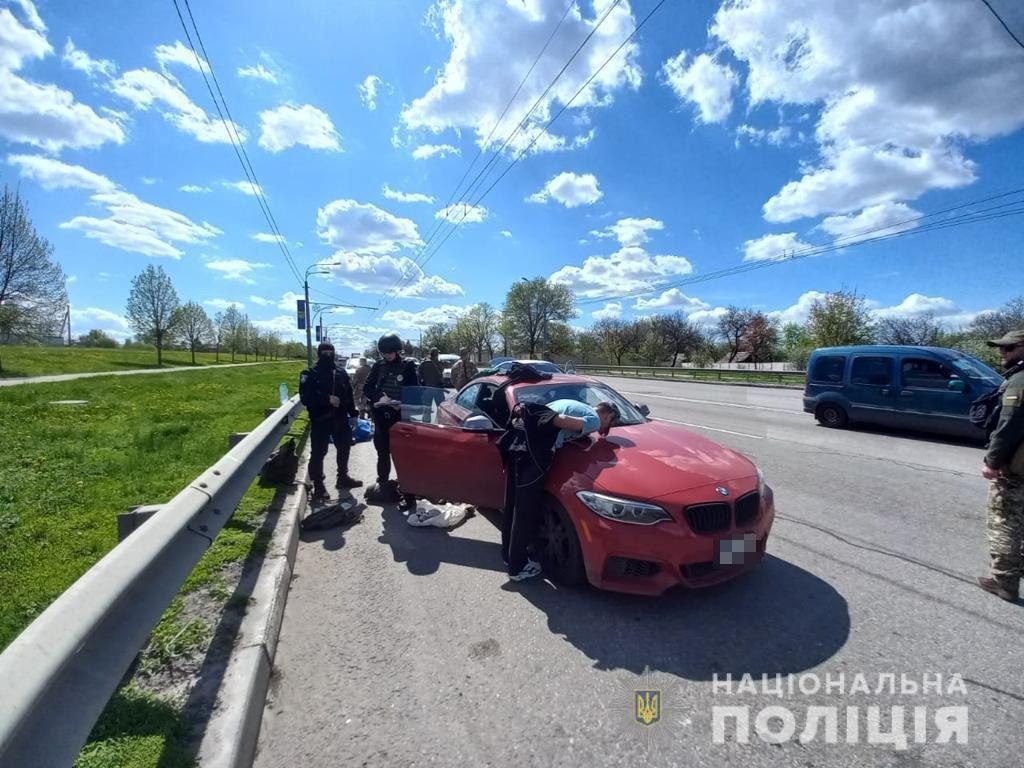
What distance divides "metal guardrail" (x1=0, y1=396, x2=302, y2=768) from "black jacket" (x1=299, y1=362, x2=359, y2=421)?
322 centimetres

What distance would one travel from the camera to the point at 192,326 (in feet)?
208

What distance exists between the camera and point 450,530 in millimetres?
4836

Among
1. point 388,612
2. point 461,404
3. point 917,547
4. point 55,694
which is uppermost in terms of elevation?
point 461,404

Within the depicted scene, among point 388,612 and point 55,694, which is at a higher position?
point 55,694

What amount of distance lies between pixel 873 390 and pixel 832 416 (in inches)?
40.3

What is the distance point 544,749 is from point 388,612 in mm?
1553

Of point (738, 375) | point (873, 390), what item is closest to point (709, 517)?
point (873, 390)

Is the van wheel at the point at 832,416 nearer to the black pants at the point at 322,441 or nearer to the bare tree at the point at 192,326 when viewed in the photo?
the black pants at the point at 322,441

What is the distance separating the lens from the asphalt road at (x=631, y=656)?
6.95 feet

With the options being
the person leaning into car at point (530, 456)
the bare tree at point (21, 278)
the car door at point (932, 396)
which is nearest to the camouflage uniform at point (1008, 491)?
the person leaning into car at point (530, 456)

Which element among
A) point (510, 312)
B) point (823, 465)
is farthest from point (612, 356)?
point (823, 465)

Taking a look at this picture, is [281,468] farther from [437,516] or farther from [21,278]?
[21,278]

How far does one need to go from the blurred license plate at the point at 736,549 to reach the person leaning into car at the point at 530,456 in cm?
113

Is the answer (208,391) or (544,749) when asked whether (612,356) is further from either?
(544,749)
